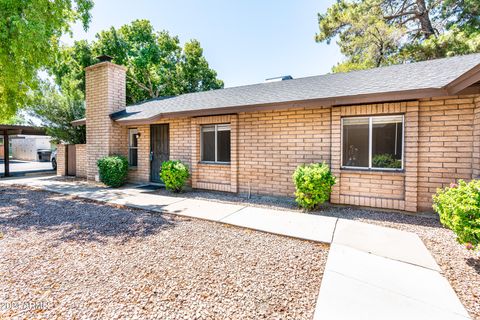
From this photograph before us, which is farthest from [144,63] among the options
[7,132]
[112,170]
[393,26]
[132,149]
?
[393,26]

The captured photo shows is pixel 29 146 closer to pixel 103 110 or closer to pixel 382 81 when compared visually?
pixel 103 110

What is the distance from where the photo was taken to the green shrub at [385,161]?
5531 millimetres

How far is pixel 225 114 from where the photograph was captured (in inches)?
299

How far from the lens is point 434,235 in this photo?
420cm

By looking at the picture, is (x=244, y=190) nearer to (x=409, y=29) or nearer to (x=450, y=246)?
(x=450, y=246)

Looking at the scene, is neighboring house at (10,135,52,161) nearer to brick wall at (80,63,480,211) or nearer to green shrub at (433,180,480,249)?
brick wall at (80,63,480,211)

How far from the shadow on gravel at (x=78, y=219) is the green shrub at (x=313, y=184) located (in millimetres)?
3082

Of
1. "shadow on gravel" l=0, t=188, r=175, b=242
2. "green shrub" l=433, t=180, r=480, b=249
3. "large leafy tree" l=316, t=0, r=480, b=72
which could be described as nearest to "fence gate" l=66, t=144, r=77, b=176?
"shadow on gravel" l=0, t=188, r=175, b=242

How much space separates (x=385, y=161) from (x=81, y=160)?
12.9 meters

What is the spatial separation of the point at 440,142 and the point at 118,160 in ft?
32.9

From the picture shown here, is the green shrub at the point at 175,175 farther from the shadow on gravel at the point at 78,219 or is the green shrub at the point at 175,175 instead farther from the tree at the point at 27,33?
the tree at the point at 27,33

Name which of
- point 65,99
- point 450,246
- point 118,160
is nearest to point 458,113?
point 450,246

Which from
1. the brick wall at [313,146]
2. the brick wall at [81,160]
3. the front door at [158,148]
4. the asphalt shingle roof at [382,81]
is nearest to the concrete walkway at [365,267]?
the brick wall at [313,146]

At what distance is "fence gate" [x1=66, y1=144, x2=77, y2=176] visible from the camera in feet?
39.9
